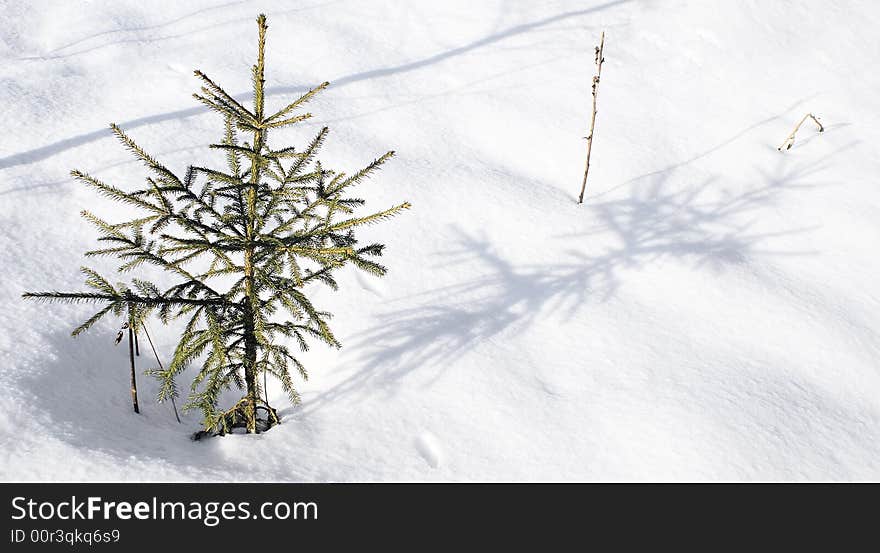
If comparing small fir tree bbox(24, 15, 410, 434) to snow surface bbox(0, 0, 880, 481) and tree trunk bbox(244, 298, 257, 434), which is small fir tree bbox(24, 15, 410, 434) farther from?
snow surface bbox(0, 0, 880, 481)

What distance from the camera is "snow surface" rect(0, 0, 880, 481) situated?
4.50 metres

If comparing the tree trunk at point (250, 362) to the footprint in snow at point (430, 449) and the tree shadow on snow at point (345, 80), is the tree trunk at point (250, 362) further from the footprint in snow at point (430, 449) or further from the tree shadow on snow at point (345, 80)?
the tree shadow on snow at point (345, 80)

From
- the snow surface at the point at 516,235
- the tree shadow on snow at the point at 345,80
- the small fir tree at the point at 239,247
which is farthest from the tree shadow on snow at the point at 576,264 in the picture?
the tree shadow on snow at the point at 345,80

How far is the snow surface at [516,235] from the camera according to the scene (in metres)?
4.50

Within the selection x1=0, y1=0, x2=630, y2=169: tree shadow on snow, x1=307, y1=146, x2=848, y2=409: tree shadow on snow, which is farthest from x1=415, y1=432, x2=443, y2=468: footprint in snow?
x1=0, y1=0, x2=630, y2=169: tree shadow on snow

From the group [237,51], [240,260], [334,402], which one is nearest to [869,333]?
[334,402]

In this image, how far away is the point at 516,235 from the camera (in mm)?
6855

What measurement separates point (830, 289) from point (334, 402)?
5282mm

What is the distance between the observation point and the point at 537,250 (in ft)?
22.0

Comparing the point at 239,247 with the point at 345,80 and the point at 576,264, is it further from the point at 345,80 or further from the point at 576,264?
the point at 345,80

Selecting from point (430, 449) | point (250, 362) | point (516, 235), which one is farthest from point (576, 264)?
point (250, 362)

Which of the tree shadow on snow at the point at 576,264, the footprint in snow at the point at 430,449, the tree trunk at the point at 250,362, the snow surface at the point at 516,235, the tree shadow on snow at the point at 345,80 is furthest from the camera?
the tree shadow on snow at the point at 345,80
